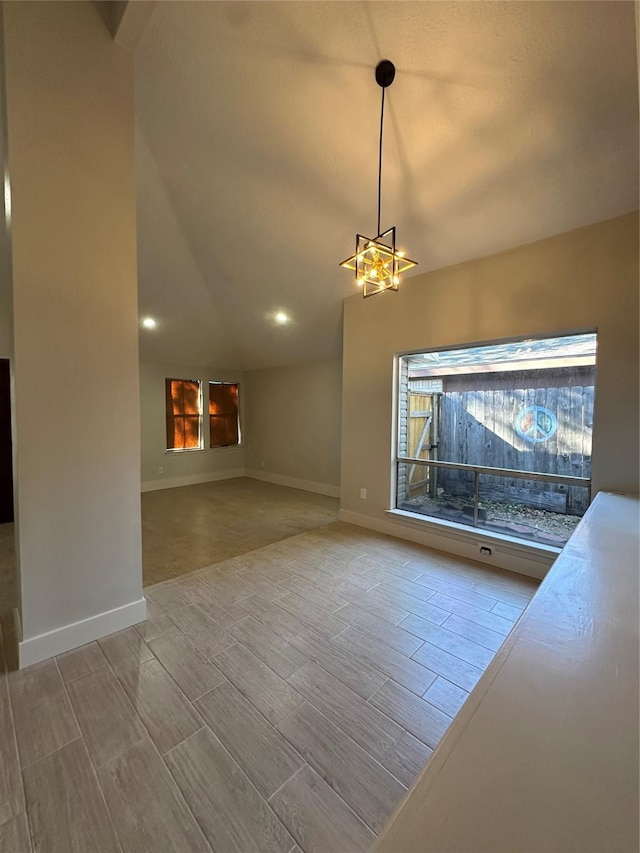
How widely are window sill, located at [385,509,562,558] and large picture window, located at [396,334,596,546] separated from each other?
3.4 inches

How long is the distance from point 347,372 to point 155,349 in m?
3.63

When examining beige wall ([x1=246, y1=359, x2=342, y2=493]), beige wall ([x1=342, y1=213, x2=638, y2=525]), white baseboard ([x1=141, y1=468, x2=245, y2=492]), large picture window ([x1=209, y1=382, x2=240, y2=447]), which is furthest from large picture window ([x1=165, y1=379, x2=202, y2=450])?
beige wall ([x1=342, y1=213, x2=638, y2=525])

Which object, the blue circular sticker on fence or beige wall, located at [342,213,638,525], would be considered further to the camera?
the blue circular sticker on fence

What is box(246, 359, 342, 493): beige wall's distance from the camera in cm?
608

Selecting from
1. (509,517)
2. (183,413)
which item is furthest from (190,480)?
(509,517)

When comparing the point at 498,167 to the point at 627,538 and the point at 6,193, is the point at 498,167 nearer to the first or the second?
the point at 627,538

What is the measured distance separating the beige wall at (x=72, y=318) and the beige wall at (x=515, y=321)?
8.50 feet

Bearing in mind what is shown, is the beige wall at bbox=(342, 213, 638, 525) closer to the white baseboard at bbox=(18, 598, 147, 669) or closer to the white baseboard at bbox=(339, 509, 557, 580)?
the white baseboard at bbox=(339, 509, 557, 580)

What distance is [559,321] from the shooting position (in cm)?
280

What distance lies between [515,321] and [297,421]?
170 inches

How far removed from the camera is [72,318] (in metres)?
2.00

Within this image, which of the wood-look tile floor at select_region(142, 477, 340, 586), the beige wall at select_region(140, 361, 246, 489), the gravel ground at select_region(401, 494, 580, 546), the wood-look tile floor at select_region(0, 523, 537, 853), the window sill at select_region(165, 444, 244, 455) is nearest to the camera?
the wood-look tile floor at select_region(0, 523, 537, 853)

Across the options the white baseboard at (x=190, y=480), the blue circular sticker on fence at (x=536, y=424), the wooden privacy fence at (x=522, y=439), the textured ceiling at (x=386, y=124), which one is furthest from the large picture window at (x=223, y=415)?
the blue circular sticker on fence at (x=536, y=424)

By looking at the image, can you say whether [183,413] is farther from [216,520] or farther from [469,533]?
[469,533]
